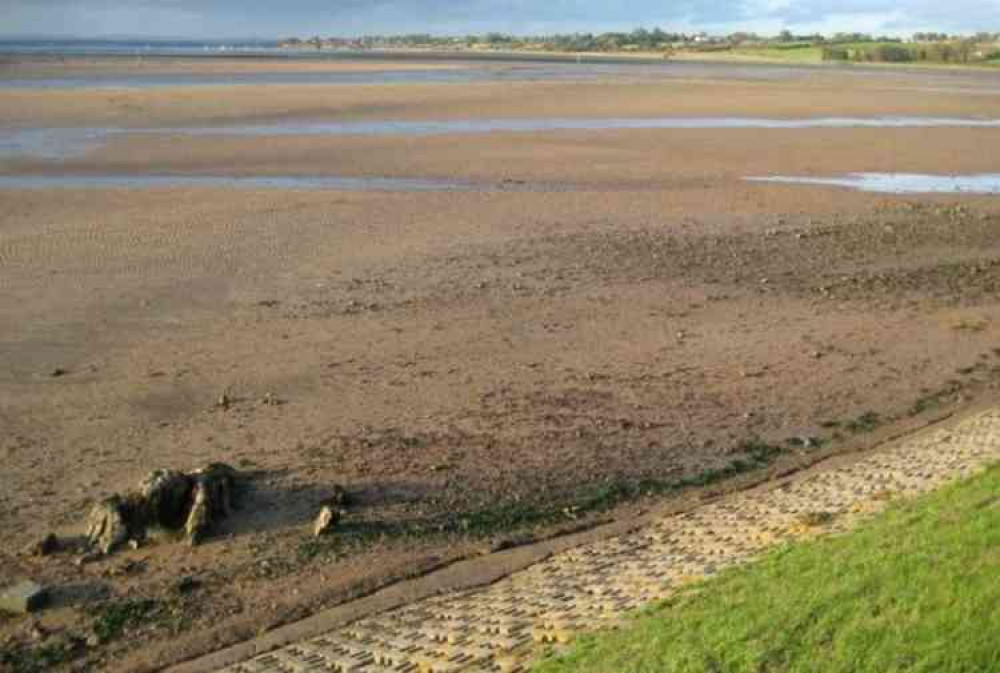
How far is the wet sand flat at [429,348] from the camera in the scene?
973 centimetres

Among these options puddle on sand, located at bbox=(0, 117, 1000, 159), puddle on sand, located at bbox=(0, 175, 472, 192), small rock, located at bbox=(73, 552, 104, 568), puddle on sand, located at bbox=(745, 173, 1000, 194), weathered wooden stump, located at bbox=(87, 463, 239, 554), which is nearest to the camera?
small rock, located at bbox=(73, 552, 104, 568)

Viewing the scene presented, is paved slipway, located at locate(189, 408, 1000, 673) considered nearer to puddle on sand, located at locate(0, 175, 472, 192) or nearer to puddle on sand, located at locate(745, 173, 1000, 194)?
puddle on sand, located at locate(0, 175, 472, 192)

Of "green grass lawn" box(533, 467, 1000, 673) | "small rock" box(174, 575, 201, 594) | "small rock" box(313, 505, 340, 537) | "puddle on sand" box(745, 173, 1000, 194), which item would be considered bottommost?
"puddle on sand" box(745, 173, 1000, 194)

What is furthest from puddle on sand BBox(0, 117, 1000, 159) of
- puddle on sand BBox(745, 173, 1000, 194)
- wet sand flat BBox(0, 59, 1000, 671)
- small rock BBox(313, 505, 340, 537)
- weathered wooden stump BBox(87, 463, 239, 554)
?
small rock BBox(313, 505, 340, 537)

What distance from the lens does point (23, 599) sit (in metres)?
8.20

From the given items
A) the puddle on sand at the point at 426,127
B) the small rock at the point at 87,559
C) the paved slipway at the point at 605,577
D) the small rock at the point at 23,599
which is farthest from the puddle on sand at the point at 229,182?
the small rock at the point at 23,599

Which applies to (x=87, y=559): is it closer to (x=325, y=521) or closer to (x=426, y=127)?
(x=325, y=521)

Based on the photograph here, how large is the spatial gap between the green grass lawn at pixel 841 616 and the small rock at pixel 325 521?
3.04 meters

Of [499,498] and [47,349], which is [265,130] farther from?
[499,498]

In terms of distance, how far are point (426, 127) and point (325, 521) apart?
32.6 m

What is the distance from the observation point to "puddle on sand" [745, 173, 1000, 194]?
2847cm

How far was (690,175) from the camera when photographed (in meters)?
29.7

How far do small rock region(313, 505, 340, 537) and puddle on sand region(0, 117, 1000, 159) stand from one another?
24173mm

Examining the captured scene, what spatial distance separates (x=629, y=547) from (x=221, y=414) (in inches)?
177
